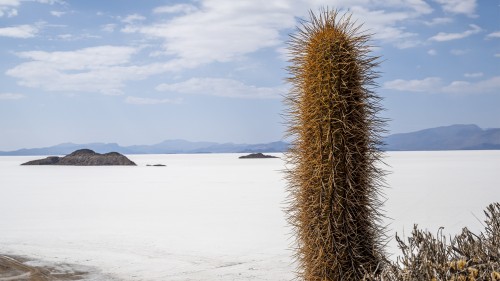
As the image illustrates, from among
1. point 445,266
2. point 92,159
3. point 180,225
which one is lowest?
point 180,225

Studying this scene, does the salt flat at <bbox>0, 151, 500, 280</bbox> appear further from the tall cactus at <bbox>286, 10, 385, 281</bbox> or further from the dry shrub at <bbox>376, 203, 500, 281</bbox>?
the dry shrub at <bbox>376, 203, 500, 281</bbox>

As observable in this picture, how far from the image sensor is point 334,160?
15.0ft

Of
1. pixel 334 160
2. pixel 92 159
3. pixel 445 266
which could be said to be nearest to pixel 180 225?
pixel 334 160

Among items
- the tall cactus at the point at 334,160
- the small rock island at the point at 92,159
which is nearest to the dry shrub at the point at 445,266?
the tall cactus at the point at 334,160

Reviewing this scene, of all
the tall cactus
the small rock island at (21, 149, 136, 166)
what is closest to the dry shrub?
the tall cactus

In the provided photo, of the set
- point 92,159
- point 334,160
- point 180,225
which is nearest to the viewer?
point 334,160

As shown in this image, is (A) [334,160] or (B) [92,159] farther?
(B) [92,159]

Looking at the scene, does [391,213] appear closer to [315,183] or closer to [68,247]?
[68,247]

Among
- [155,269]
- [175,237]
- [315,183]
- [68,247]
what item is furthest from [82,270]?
[315,183]

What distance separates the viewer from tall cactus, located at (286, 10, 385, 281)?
4621 millimetres

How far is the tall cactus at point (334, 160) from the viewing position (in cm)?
462

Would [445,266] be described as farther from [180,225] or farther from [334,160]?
[180,225]

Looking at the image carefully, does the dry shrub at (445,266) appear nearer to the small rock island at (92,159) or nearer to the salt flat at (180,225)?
the salt flat at (180,225)

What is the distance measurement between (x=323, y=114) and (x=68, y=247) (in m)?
6.77
